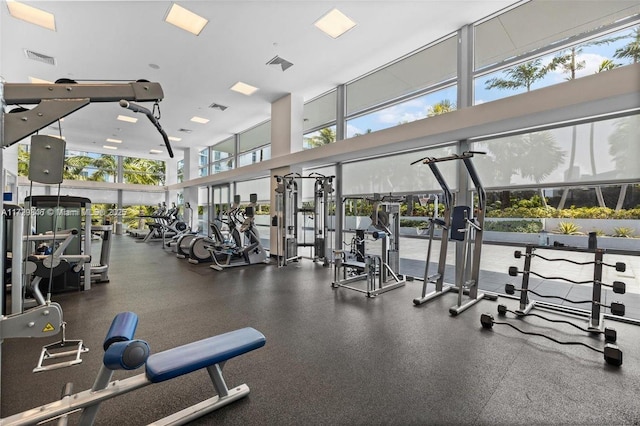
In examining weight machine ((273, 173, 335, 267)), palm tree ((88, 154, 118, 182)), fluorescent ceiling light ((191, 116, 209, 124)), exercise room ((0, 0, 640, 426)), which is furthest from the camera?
palm tree ((88, 154, 118, 182))

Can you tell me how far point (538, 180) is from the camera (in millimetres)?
3936

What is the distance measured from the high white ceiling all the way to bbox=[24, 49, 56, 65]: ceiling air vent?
0.09 metres

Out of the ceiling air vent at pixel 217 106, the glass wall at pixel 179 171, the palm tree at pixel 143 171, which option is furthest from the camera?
the palm tree at pixel 143 171

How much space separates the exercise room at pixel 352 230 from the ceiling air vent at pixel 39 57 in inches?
1.6

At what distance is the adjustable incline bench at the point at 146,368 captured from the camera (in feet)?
4.76

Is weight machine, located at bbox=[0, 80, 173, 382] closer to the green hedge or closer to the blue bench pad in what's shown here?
the blue bench pad

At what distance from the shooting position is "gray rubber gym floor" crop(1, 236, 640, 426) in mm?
1869

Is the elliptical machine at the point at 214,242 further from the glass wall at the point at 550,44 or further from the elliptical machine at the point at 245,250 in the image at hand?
the glass wall at the point at 550,44


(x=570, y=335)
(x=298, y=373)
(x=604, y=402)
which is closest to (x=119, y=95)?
(x=298, y=373)

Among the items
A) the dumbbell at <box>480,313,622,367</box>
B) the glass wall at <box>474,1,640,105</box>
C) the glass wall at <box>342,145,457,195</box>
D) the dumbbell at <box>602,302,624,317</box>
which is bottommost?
the dumbbell at <box>480,313,622,367</box>

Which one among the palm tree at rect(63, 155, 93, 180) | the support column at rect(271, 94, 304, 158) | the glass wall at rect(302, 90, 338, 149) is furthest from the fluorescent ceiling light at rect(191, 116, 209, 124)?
the palm tree at rect(63, 155, 93, 180)

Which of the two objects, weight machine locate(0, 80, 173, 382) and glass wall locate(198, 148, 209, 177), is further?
glass wall locate(198, 148, 209, 177)

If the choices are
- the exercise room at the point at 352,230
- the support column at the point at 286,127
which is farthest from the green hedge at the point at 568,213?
the support column at the point at 286,127

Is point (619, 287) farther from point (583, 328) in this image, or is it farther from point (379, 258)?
point (379, 258)
